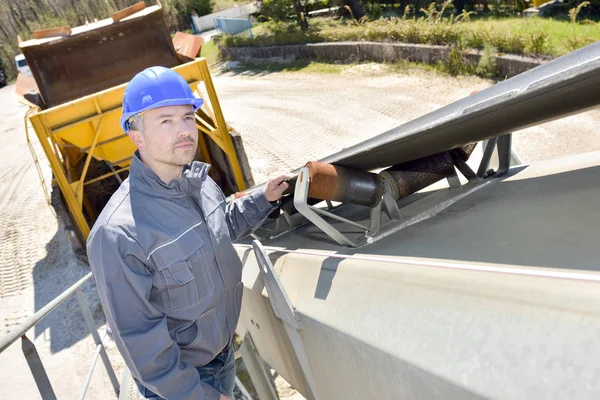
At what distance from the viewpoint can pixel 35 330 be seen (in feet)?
17.7

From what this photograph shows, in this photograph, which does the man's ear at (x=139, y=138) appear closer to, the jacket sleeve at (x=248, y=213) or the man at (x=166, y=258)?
the man at (x=166, y=258)

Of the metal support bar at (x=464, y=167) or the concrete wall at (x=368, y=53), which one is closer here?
the metal support bar at (x=464, y=167)

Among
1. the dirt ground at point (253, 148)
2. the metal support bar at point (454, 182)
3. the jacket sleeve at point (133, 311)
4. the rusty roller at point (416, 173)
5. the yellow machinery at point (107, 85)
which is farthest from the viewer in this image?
the yellow machinery at point (107, 85)

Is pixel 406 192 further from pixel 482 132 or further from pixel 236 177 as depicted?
pixel 236 177

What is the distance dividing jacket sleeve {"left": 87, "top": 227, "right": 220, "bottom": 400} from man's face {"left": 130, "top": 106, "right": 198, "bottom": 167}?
360mm

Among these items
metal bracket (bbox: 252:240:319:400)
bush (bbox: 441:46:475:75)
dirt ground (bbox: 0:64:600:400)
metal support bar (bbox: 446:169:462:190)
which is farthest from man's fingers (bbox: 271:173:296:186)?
bush (bbox: 441:46:475:75)

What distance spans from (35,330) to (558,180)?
18.1 ft

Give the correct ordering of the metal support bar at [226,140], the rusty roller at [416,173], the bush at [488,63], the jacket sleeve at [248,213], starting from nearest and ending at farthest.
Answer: the rusty roller at [416,173] → the jacket sleeve at [248,213] → the metal support bar at [226,140] → the bush at [488,63]

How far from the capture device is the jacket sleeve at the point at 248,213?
2.32m

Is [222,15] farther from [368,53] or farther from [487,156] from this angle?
[487,156]

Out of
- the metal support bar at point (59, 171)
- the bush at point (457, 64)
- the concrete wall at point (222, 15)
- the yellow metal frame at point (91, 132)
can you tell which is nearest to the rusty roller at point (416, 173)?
the yellow metal frame at point (91, 132)

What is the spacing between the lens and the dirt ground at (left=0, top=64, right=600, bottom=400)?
5.02m

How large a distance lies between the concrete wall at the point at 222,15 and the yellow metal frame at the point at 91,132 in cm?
1990

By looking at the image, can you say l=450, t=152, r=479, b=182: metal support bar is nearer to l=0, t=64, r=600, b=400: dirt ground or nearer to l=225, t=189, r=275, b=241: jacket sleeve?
l=225, t=189, r=275, b=241: jacket sleeve
